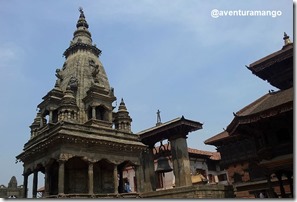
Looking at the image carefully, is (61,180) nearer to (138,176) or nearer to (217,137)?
(138,176)

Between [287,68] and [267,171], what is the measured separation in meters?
5.01

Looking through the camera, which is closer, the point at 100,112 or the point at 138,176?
the point at 138,176

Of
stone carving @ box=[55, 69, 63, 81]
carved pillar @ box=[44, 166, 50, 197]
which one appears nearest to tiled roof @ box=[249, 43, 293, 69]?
carved pillar @ box=[44, 166, 50, 197]

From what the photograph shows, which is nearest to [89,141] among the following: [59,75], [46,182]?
[46,182]

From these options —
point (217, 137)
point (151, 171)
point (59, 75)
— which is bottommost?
point (151, 171)

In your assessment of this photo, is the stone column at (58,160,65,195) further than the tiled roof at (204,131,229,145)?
No

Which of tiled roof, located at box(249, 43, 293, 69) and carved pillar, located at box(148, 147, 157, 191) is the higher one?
tiled roof, located at box(249, 43, 293, 69)

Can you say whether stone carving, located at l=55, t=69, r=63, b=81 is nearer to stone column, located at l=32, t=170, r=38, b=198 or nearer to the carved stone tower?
the carved stone tower

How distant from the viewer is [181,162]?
2248 centimetres

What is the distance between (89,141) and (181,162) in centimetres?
735

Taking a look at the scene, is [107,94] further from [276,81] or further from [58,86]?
[276,81]

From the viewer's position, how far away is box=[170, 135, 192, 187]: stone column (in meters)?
22.2

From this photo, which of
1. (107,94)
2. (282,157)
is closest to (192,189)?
(282,157)

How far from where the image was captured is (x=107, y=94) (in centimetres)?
2234
